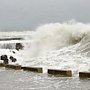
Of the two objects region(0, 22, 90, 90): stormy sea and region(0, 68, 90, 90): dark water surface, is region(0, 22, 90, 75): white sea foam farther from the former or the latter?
region(0, 68, 90, 90): dark water surface

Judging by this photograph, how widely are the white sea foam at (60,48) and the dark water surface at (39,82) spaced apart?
1.53 metres

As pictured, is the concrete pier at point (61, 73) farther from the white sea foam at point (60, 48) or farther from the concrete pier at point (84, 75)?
the concrete pier at point (84, 75)

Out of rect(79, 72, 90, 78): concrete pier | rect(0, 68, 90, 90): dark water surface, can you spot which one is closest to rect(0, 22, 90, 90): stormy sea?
rect(0, 68, 90, 90): dark water surface

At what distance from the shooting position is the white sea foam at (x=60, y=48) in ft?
55.6

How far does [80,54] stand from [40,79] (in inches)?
225

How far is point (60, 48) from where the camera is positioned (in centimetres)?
2416

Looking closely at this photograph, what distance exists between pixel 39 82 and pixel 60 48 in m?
11.6

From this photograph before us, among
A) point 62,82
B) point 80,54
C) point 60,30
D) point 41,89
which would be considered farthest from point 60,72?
point 60,30

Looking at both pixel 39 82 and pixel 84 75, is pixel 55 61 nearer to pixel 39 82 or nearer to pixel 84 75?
pixel 84 75

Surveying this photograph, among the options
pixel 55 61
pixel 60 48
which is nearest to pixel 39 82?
pixel 55 61

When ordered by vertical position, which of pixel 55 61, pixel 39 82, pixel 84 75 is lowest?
pixel 39 82

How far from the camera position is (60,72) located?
1426 centimetres

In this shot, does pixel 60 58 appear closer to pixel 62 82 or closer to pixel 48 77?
pixel 48 77

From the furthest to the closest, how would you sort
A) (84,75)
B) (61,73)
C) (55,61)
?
(55,61), (61,73), (84,75)
